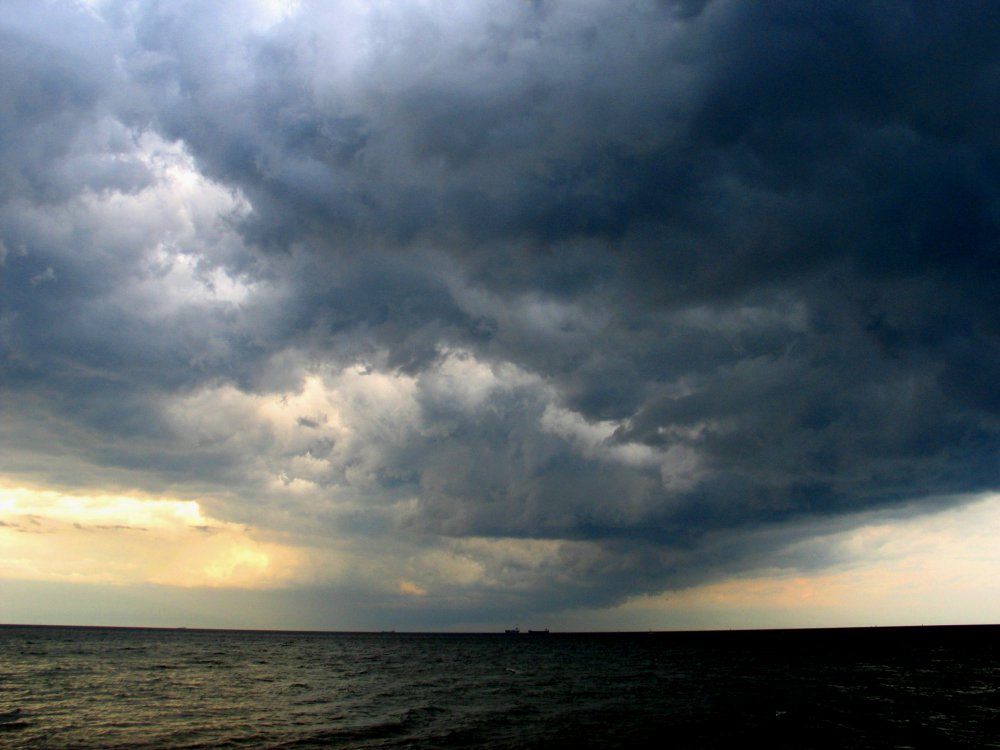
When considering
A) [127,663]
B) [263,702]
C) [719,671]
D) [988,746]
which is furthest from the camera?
[127,663]

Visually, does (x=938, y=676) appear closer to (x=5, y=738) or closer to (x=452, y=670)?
(x=452, y=670)

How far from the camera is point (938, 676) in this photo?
80.9m

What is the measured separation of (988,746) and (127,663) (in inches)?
4296

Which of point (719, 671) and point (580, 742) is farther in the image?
point (719, 671)

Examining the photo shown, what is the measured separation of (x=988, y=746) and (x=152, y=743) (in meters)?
47.8

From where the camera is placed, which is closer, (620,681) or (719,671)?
(620,681)

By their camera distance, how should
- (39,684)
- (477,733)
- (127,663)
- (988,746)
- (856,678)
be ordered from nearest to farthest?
(988,746), (477,733), (39,684), (856,678), (127,663)

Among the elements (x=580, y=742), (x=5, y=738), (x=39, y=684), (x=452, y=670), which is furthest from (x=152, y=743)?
(x=452, y=670)

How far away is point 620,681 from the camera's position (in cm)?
8019

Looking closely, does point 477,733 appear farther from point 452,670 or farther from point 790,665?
point 790,665

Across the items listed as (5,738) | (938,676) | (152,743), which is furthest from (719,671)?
(5,738)

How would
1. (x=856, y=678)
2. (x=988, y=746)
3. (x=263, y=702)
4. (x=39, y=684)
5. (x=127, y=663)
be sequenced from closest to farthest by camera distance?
(x=988, y=746)
(x=263, y=702)
(x=39, y=684)
(x=856, y=678)
(x=127, y=663)

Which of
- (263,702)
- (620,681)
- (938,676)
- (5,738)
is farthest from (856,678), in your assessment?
(5,738)

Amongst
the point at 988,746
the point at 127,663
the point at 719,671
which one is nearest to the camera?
the point at 988,746
